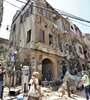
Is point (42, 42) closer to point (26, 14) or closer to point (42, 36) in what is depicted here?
point (42, 36)

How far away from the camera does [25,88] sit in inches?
421

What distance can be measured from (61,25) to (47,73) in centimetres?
762

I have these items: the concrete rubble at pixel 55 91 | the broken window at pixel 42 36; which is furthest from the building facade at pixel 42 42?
the concrete rubble at pixel 55 91

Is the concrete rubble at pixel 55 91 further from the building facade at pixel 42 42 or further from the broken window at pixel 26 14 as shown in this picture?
the broken window at pixel 26 14

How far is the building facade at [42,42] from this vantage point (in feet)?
54.4

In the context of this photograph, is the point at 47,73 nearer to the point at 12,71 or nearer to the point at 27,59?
the point at 27,59

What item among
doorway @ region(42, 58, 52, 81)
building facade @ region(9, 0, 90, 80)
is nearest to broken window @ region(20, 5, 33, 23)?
building facade @ region(9, 0, 90, 80)

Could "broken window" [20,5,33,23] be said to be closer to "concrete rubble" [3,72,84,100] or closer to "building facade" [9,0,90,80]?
"building facade" [9,0,90,80]

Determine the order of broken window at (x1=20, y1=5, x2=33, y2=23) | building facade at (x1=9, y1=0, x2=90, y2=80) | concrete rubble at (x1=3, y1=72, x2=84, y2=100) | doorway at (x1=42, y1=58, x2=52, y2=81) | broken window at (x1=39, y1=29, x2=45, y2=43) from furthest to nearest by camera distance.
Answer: broken window at (x1=20, y1=5, x2=33, y2=23) → doorway at (x1=42, y1=58, x2=52, y2=81) → broken window at (x1=39, y1=29, x2=45, y2=43) → building facade at (x1=9, y1=0, x2=90, y2=80) → concrete rubble at (x1=3, y1=72, x2=84, y2=100)

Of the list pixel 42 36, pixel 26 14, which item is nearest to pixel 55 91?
pixel 42 36

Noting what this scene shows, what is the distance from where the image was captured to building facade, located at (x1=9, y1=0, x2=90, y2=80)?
1658 cm

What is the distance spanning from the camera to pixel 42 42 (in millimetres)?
17234

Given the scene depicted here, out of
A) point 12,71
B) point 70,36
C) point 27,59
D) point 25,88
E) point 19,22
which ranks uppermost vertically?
point 19,22

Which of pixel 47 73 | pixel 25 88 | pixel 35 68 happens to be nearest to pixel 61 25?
pixel 47 73
